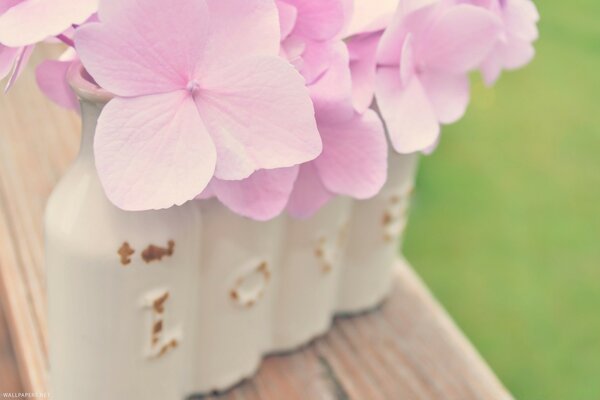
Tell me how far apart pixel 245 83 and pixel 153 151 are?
58mm

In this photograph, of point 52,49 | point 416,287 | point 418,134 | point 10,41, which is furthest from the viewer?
point 52,49

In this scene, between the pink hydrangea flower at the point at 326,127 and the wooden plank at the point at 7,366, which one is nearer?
the pink hydrangea flower at the point at 326,127

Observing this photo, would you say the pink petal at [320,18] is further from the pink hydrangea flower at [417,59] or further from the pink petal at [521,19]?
the pink petal at [521,19]

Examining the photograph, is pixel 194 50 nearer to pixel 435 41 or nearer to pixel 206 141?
pixel 206 141

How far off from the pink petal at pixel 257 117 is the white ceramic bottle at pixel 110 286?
60 millimetres

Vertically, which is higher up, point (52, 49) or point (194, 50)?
point (194, 50)

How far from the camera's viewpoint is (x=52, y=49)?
37.3 inches

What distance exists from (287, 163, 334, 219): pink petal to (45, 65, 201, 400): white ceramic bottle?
7cm

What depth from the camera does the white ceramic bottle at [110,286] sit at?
468 mm

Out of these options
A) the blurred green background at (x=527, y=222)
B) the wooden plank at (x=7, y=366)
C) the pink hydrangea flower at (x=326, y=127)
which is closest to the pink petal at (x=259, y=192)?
the pink hydrangea flower at (x=326, y=127)

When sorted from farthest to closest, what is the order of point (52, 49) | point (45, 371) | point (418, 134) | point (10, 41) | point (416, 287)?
point (52, 49)
point (416, 287)
point (45, 371)
point (418, 134)
point (10, 41)

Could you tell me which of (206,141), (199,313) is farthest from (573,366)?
(206,141)

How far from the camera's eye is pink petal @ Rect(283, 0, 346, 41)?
457mm

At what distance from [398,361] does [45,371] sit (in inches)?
10.7
